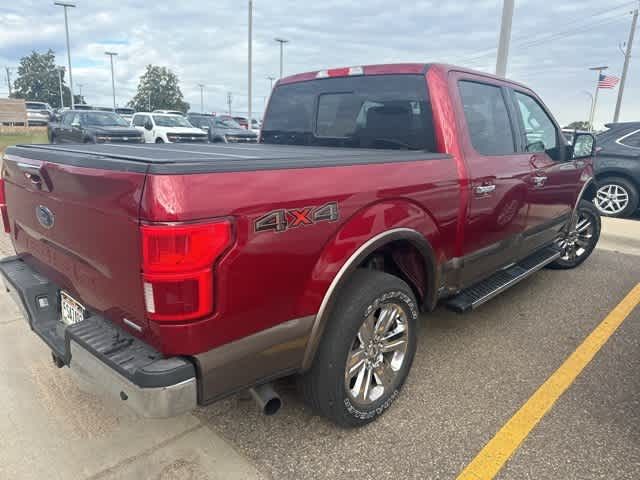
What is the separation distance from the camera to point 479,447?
2375mm

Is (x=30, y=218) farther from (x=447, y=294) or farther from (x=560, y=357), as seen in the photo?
(x=560, y=357)

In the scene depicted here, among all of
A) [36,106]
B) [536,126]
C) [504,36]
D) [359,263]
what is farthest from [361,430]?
[36,106]

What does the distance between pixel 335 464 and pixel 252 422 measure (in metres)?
0.54

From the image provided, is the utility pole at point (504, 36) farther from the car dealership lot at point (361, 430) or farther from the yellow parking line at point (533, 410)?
the car dealership lot at point (361, 430)

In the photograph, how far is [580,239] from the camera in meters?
5.45

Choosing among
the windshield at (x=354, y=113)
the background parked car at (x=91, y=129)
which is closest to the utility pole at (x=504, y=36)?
the windshield at (x=354, y=113)

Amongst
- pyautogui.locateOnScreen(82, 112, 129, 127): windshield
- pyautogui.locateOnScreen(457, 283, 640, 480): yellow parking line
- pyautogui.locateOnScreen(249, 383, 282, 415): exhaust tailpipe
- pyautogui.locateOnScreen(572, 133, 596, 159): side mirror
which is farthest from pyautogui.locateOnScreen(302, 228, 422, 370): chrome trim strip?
pyautogui.locateOnScreen(82, 112, 129, 127): windshield

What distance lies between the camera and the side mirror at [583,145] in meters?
4.43

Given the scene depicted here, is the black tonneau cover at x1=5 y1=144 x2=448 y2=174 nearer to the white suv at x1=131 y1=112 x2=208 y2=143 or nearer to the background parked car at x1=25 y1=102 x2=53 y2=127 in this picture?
the white suv at x1=131 y1=112 x2=208 y2=143

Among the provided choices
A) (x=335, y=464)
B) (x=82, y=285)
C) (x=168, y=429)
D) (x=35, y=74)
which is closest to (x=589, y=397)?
(x=335, y=464)

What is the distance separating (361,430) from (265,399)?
724 millimetres

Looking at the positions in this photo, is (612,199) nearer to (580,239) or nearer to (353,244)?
(580,239)

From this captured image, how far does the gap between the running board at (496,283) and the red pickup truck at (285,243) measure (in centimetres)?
3

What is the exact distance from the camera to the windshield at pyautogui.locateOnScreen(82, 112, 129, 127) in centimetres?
1714
